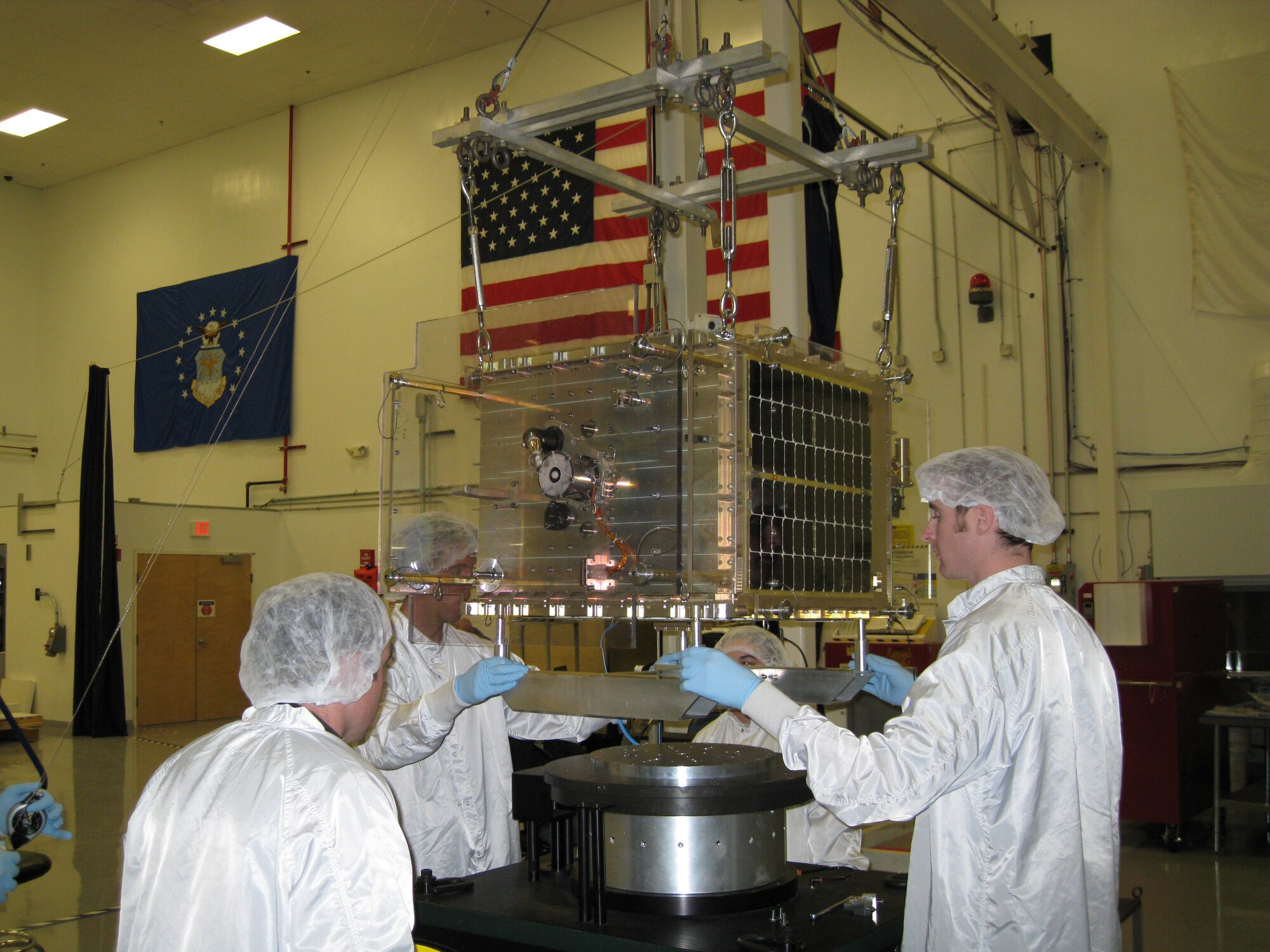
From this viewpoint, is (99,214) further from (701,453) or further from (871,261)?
(701,453)

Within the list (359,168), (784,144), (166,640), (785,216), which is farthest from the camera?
(359,168)

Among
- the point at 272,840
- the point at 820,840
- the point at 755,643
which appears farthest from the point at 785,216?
the point at 272,840

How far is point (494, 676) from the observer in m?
2.10

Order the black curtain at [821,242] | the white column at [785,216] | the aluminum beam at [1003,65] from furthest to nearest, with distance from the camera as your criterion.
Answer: the black curtain at [821,242] → the aluminum beam at [1003,65] → the white column at [785,216]

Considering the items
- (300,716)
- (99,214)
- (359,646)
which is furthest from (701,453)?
(99,214)

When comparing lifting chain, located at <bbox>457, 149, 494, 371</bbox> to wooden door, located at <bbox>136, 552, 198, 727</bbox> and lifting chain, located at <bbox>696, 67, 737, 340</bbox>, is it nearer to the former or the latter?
lifting chain, located at <bbox>696, 67, 737, 340</bbox>

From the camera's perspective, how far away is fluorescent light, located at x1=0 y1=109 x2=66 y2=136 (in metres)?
11.2

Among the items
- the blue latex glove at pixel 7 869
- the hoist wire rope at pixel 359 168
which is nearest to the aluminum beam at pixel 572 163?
the blue latex glove at pixel 7 869

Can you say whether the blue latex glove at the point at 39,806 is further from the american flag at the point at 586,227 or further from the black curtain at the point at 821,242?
the american flag at the point at 586,227

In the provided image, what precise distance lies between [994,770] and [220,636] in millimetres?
10037

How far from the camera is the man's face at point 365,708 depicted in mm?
1684

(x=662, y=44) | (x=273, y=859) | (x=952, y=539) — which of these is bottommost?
(x=273, y=859)

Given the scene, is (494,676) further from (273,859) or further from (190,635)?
(190,635)

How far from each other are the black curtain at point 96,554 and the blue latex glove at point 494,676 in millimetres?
6896
